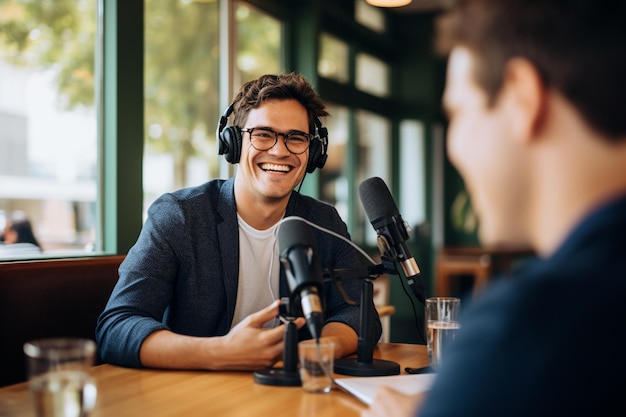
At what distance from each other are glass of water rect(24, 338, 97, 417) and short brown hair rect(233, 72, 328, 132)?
1.19 metres

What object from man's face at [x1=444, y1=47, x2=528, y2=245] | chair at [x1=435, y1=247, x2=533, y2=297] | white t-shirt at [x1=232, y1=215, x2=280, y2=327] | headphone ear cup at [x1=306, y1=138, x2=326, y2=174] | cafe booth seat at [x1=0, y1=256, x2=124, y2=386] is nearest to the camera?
man's face at [x1=444, y1=47, x2=528, y2=245]

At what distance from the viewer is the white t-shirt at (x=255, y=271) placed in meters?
2.02

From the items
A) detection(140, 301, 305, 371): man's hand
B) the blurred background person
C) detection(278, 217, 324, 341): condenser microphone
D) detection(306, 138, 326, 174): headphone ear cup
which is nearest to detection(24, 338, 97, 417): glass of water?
detection(278, 217, 324, 341): condenser microphone

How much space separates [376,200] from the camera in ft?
5.08

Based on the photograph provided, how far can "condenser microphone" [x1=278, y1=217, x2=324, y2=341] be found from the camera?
1.26m

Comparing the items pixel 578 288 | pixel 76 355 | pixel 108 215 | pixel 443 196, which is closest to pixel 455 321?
pixel 76 355

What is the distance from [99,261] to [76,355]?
121 centimetres

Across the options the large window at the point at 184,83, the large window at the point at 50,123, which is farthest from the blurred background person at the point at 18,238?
the large window at the point at 184,83

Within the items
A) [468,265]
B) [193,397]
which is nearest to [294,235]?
[193,397]

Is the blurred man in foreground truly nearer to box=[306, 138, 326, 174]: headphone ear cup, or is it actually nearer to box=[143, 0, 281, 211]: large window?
box=[306, 138, 326, 174]: headphone ear cup

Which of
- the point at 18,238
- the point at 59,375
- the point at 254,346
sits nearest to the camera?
the point at 59,375

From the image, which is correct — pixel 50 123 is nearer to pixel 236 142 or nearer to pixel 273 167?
pixel 236 142

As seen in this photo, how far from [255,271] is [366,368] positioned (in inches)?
24.0

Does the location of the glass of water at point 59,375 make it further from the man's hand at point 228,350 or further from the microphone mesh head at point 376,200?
the microphone mesh head at point 376,200
